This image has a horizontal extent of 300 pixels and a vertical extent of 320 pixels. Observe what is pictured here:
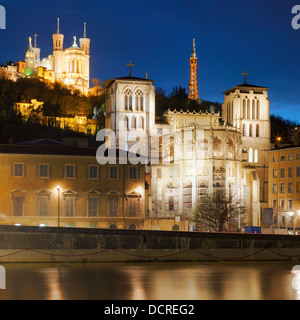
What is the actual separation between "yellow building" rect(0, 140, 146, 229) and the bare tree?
7.22 metres

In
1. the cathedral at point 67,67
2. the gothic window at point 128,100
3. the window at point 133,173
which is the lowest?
Result: the window at point 133,173

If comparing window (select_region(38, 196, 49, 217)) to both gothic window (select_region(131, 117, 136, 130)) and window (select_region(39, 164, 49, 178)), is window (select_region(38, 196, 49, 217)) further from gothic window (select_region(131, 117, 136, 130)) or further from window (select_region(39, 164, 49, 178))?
gothic window (select_region(131, 117, 136, 130))

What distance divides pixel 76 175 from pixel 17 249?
16.3 metres

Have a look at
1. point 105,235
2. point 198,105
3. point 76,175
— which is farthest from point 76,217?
point 198,105

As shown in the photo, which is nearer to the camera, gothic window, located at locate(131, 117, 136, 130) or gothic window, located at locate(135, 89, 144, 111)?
gothic window, located at locate(131, 117, 136, 130)

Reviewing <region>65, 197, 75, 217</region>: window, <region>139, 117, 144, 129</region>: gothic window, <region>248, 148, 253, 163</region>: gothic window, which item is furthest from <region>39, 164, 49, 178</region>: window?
<region>248, 148, 253, 163</region>: gothic window

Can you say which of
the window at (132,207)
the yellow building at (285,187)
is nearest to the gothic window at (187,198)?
the yellow building at (285,187)

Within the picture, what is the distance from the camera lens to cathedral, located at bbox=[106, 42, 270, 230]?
78000 mm

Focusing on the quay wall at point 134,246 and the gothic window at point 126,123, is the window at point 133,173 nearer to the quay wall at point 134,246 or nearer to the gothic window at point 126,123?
the quay wall at point 134,246

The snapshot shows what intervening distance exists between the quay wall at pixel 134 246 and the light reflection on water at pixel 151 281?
3.76ft

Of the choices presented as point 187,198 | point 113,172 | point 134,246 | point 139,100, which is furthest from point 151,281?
point 139,100

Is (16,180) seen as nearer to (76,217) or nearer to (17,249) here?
(76,217)

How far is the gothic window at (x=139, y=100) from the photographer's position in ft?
305

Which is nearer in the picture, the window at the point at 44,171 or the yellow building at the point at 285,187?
the window at the point at 44,171
